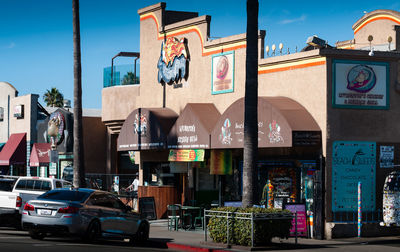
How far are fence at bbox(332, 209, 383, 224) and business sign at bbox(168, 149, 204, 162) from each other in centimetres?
572

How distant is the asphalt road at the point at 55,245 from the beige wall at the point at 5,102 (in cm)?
2496

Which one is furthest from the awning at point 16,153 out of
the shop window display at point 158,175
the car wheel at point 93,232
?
the car wheel at point 93,232

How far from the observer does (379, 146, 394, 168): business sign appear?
22.2 metres

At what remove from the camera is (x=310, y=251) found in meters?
17.9

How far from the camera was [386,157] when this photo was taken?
22.3 m

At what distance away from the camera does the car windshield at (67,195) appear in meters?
18.9

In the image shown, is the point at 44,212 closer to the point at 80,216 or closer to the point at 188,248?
the point at 80,216

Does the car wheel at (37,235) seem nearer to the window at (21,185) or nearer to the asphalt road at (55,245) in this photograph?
the asphalt road at (55,245)

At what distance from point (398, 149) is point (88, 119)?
1990 centimetres

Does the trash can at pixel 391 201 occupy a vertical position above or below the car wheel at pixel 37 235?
above

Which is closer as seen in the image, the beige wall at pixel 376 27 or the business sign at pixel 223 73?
the business sign at pixel 223 73

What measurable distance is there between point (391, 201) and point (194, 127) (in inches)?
291

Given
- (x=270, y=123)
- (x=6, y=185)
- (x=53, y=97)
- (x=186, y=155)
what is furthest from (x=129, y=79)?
(x=53, y=97)

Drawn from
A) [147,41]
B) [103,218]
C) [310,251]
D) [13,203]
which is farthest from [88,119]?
[310,251]
